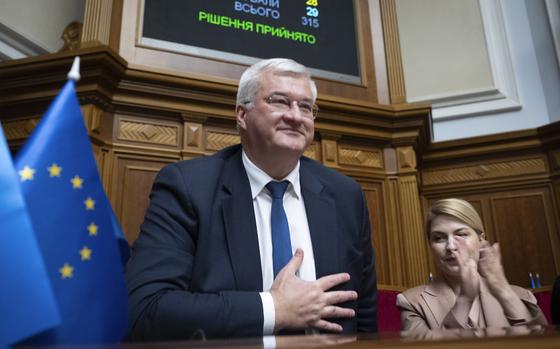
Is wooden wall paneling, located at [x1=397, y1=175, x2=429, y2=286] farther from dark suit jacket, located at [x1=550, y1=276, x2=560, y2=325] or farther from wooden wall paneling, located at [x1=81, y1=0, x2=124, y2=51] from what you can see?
wooden wall paneling, located at [x1=81, y1=0, x2=124, y2=51]

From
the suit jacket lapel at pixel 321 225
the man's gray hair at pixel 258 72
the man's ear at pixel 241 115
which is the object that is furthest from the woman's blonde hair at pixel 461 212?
the man's ear at pixel 241 115

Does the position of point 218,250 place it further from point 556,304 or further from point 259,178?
point 556,304

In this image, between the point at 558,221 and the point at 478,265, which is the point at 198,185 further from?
the point at 558,221

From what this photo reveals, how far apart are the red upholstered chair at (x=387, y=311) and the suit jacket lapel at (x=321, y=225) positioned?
68 centimetres

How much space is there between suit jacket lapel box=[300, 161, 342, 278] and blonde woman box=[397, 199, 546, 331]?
393 mm

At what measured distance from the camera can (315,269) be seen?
133 cm

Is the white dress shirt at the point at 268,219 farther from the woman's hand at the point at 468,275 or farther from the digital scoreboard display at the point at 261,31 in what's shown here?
the digital scoreboard display at the point at 261,31

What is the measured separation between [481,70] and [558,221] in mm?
1600

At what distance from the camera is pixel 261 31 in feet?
10.4

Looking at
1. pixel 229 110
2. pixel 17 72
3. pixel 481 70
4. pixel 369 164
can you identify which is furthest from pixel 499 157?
pixel 17 72

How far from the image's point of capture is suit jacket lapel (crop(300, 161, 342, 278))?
134cm

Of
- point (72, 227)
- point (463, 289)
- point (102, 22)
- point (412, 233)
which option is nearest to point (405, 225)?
point (412, 233)

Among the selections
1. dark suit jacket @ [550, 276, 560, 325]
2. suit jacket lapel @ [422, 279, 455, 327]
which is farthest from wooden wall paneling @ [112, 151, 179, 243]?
dark suit jacket @ [550, 276, 560, 325]

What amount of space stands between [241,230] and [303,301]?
299 mm
